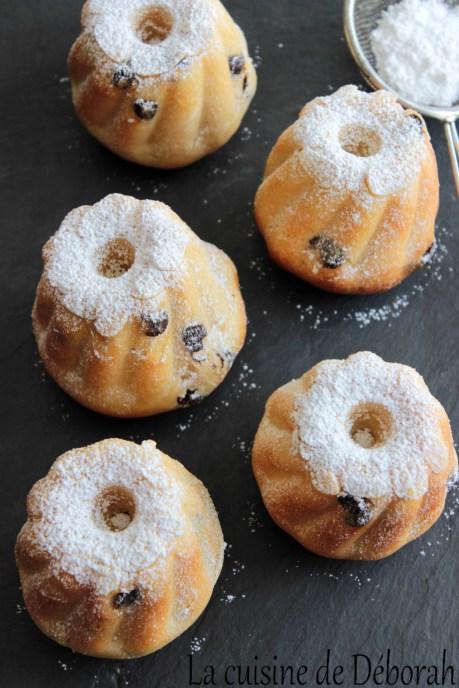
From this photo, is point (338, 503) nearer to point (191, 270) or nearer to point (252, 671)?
point (252, 671)

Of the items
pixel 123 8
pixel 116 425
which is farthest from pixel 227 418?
pixel 123 8

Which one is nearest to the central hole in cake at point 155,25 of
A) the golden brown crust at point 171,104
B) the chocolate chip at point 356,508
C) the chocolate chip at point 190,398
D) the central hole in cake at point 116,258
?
the golden brown crust at point 171,104

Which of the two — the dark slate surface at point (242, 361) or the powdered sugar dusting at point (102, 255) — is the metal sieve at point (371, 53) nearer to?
the dark slate surface at point (242, 361)

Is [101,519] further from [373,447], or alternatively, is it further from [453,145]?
[453,145]

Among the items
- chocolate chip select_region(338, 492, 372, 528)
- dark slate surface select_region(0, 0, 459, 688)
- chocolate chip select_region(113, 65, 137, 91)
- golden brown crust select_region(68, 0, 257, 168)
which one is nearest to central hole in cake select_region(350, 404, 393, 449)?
chocolate chip select_region(338, 492, 372, 528)

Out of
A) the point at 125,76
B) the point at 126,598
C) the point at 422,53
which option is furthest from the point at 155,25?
the point at 126,598
